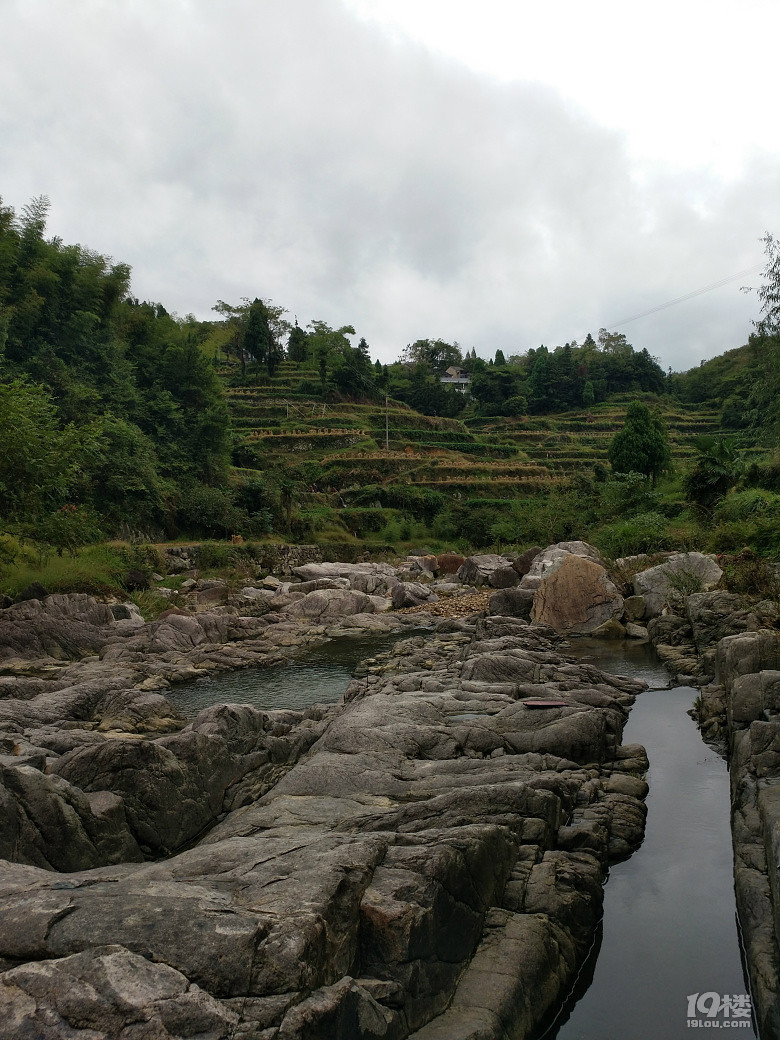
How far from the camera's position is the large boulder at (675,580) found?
15.9 m

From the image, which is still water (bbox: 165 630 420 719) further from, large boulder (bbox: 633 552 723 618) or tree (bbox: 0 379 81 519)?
tree (bbox: 0 379 81 519)

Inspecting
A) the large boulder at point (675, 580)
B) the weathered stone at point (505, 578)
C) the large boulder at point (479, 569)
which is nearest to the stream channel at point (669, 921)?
the large boulder at point (675, 580)

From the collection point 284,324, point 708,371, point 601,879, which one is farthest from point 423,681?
point 708,371

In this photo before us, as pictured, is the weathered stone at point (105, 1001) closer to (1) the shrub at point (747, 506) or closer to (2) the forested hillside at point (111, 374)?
(1) the shrub at point (747, 506)

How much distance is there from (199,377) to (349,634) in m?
28.9

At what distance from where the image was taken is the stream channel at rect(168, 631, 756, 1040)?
14.9 ft

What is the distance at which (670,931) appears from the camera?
17.9 feet

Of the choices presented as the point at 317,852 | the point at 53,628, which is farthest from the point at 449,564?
the point at 317,852

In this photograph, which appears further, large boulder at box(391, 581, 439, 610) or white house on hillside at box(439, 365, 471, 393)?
white house on hillside at box(439, 365, 471, 393)

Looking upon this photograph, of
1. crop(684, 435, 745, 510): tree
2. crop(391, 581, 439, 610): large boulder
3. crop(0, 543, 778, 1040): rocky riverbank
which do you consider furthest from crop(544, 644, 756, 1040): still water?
crop(684, 435, 745, 510): tree

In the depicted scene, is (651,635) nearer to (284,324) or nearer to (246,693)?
(246,693)

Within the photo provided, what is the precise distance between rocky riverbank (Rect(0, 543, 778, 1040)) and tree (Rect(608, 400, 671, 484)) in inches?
1152

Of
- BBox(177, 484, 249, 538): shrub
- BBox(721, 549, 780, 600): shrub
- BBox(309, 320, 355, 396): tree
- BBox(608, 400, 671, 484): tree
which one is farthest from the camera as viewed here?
BBox(309, 320, 355, 396): tree

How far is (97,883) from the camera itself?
3.89 m
